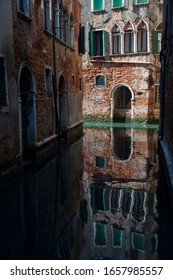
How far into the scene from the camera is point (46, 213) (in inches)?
209

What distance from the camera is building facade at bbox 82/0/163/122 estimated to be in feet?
65.8

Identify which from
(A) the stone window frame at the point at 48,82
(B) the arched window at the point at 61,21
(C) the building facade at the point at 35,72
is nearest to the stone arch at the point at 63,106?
(C) the building facade at the point at 35,72

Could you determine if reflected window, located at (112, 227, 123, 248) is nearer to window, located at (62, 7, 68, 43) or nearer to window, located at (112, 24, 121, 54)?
window, located at (62, 7, 68, 43)

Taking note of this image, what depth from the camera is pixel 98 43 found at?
21484 millimetres

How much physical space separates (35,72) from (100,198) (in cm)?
532

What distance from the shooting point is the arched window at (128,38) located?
67.2 feet

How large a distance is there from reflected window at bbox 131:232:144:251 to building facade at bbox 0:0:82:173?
3.74 meters

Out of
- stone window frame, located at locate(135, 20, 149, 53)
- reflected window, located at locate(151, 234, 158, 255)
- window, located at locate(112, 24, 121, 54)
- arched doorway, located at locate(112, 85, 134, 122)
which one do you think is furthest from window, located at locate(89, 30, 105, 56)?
reflected window, located at locate(151, 234, 158, 255)

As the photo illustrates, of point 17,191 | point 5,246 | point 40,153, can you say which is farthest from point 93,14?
point 5,246

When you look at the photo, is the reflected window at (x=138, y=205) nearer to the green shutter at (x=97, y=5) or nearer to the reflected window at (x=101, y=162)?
the reflected window at (x=101, y=162)

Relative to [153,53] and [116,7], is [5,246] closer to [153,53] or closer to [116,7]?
[153,53]

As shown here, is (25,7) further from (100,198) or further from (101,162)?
(100,198)

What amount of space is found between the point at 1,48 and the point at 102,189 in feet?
13.2

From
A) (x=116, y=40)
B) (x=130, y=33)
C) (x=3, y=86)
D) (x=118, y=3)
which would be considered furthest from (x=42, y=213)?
(x=118, y=3)
